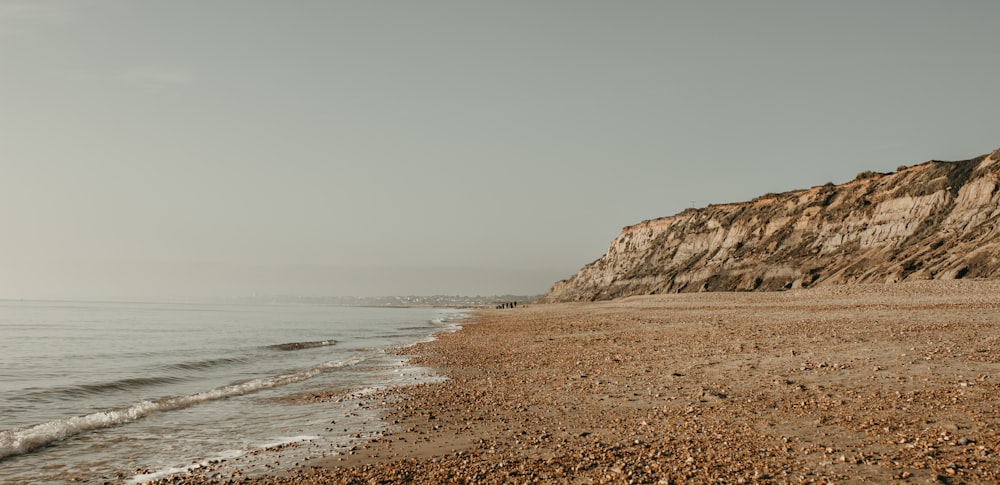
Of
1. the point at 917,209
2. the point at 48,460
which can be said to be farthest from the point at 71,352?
the point at 917,209

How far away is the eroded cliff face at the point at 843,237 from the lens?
48.0 meters

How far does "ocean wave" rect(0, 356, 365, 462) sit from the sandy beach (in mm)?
5276

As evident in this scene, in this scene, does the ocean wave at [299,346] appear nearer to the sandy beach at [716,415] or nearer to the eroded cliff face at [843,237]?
the sandy beach at [716,415]

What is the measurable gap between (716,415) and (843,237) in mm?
65774

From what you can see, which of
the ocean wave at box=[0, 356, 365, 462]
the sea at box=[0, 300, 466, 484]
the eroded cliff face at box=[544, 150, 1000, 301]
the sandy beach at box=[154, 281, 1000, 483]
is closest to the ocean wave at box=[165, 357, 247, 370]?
the sea at box=[0, 300, 466, 484]

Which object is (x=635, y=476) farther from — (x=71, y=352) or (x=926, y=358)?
(x=71, y=352)

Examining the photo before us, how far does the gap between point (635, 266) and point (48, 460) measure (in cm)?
10606

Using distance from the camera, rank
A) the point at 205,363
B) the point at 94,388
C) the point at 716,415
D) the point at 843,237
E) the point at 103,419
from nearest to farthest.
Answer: the point at 716,415
the point at 103,419
the point at 94,388
the point at 205,363
the point at 843,237

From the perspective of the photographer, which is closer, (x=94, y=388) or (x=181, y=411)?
(x=181, y=411)

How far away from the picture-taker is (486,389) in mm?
15445

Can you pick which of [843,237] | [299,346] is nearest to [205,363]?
[299,346]

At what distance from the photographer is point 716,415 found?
1048cm

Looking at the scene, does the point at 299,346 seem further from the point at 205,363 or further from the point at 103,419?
the point at 103,419

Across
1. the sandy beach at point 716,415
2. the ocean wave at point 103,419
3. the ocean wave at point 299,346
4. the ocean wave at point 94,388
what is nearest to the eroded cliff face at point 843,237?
the sandy beach at point 716,415
